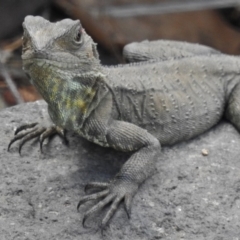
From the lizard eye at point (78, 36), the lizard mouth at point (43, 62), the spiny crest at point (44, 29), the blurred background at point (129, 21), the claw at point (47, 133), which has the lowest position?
the blurred background at point (129, 21)

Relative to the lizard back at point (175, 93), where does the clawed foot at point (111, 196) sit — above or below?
below

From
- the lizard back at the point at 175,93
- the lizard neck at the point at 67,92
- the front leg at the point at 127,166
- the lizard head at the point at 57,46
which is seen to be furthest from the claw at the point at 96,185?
the lizard head at the point at 57,46

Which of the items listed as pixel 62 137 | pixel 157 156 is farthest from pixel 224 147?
pixel 62 137

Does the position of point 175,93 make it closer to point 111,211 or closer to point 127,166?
point 127,166

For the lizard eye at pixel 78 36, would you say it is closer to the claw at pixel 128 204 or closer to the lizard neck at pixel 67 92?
the lizard neck at pixel 67 92

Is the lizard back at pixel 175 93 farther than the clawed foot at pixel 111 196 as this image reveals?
Yes

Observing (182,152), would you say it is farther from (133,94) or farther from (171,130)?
(133,94)

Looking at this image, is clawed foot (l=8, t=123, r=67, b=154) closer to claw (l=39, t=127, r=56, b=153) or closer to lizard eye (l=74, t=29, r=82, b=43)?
claw (l=39, t=127, r=56, b=153)

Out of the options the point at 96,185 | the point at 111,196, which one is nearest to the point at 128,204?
the point at 111,196
